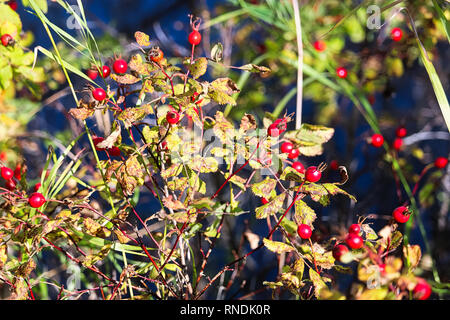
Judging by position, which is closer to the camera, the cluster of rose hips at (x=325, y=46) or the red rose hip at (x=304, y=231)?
the red rose hip at (x=304, y=231)

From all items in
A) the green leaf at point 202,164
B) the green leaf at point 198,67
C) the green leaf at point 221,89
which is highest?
the green leaf at point 198,67

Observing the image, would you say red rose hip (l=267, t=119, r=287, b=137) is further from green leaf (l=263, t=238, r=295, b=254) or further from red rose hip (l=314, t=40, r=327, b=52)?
red rose hip (l=314, t=40, r=327, b=52)

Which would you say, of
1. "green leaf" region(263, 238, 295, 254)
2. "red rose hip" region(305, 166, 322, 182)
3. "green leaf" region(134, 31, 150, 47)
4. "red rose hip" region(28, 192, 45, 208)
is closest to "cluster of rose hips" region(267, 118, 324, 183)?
"red rose hip" region(305, 166, 322, 182)

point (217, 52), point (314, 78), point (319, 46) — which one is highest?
point (319, 46)

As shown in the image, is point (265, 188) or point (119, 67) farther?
point (119, 67)

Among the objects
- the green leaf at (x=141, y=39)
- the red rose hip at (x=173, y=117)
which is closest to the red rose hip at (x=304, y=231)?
the red rose hip at (x=173, y=117)

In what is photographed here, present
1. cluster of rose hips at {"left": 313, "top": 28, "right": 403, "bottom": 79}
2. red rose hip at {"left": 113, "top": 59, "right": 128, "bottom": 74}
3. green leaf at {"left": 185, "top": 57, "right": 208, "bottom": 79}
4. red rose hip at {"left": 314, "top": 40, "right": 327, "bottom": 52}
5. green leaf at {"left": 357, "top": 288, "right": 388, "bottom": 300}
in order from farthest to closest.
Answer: red rose hip at {"left": 314, "top": 40, "right": 327, "bottom": 52} < cluster of rose hips at {"left": 313, "top": 28, "right": 403, "bottom": 79} < red rose hip at {"left": 113, "top": 59, "right": 128, "bottom": 74} < green leaf at {"left": 185, "top": 57, "right": 208, "bottom": 79} < green leaf at {"left": 357, "top": 288, "right": 388, "bottom": 300}

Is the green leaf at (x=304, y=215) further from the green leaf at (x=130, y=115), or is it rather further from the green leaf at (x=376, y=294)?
the green leaf at (x=130, y=115)

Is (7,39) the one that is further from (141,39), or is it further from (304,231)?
(304,231)

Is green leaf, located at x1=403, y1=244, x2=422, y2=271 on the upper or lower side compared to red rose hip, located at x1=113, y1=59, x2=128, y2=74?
lower

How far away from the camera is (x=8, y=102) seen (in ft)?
3.77

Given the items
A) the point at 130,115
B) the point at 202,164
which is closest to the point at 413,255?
the point at 202,164

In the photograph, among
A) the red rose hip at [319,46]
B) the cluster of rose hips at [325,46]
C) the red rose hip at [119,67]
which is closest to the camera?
the red rose hip at [119,67]
